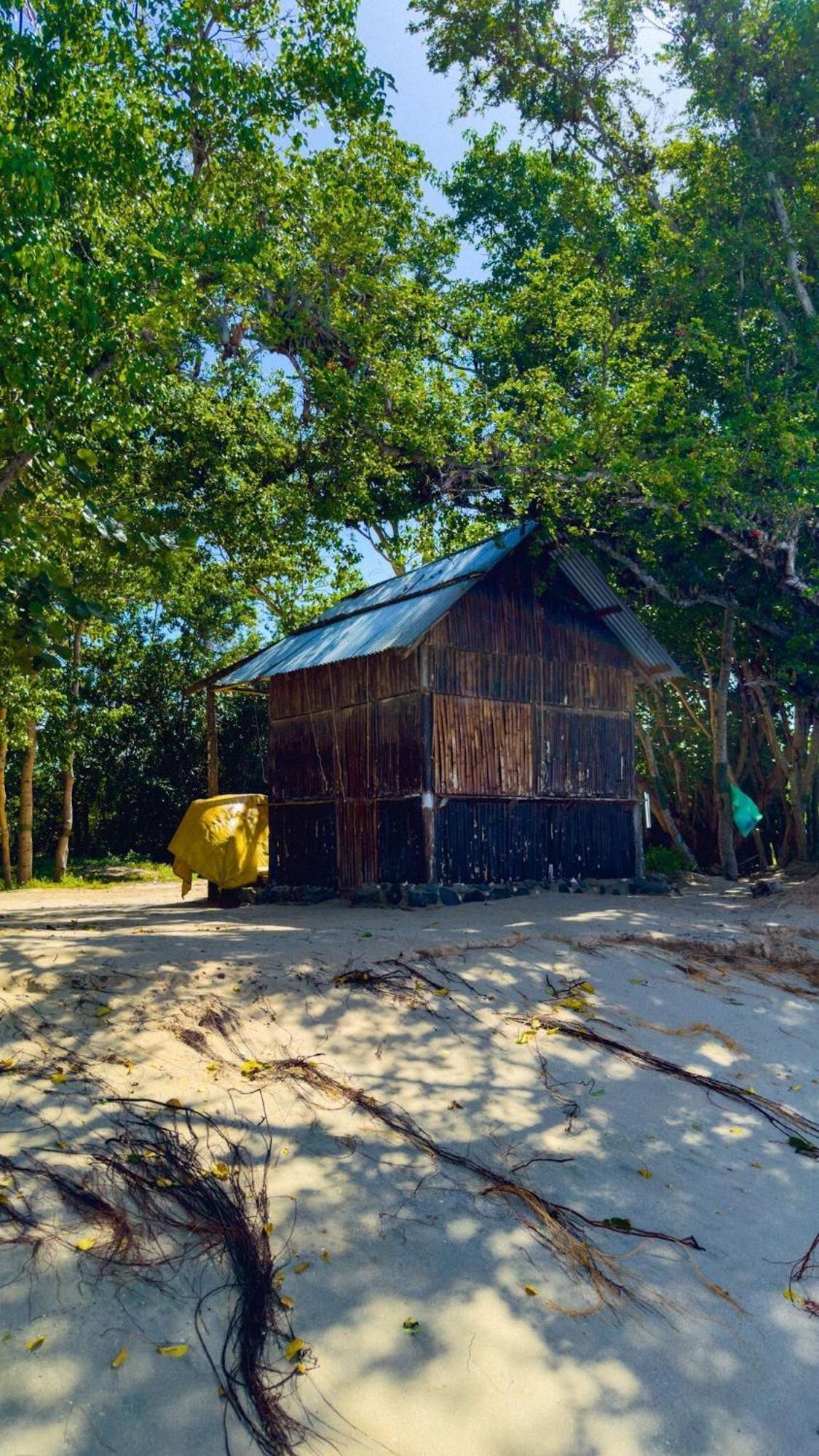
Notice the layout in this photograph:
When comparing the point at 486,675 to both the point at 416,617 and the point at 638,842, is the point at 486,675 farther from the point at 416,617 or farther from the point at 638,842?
the point at 638,842

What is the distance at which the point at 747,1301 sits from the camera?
13.2 feet

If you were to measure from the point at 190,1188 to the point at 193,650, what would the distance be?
24010 millimetres

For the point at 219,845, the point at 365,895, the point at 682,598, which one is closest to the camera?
the point at 365,895

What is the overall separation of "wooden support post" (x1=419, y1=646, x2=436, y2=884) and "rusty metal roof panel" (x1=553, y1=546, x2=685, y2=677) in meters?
3.21

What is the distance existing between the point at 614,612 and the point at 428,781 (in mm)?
4622

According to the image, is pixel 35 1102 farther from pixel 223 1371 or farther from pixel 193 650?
pixel 193 650

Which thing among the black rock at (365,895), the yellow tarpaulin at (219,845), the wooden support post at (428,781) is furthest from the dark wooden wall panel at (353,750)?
the yellow tarpaulin at (219,845)

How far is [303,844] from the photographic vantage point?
609 inches

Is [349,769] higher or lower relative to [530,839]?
higher

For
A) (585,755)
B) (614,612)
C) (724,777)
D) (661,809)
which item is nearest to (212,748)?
(585,755)

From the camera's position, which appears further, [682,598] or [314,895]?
[682,598]

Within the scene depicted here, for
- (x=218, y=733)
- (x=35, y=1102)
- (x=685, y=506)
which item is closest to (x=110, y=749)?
(x=218, y=733)

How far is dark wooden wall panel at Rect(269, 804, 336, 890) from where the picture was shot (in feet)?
49.0

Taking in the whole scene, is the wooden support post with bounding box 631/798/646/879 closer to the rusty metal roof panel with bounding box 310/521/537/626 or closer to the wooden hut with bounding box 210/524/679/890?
the wooden hut with bounding box 210/524/679/890
